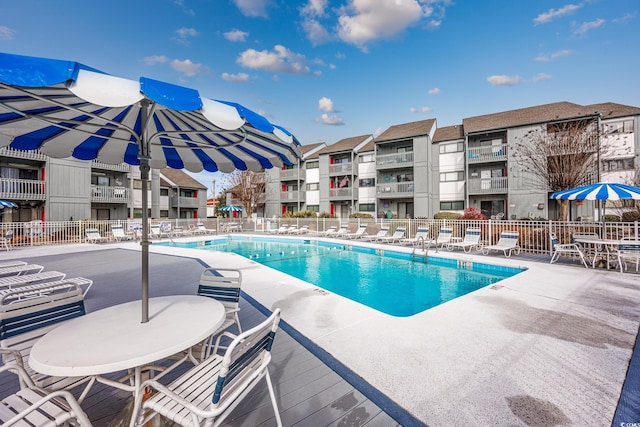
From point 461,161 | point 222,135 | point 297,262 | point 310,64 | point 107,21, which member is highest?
point 310,64

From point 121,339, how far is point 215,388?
919 millimetres

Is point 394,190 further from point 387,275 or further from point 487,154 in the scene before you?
point 387,275

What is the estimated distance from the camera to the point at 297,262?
12.0 metres

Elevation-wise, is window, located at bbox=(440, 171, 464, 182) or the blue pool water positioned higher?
window, located at bbox=(440, 171, 464, 182)

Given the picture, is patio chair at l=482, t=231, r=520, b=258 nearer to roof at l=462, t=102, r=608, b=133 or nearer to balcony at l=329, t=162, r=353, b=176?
roof at l=462, t=102, r=608, b=133

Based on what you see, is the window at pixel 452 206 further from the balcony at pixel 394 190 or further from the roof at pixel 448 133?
the roof at pixel 448 133

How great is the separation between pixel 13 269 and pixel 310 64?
22.0 m

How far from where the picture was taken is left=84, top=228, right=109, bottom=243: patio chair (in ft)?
52.6

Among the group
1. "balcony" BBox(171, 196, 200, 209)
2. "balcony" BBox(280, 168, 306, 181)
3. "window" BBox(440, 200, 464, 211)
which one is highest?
"balcony" BBox(280, 168, 306, 181)

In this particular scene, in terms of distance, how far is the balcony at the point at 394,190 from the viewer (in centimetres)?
2667

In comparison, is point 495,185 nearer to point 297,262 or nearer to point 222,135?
point 297,262

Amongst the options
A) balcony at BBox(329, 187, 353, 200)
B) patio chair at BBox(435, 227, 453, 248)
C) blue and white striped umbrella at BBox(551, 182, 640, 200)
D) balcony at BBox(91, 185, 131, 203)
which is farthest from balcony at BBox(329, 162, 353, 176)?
blue and white striped umbrella at BBox(551, 182, 640, 200)

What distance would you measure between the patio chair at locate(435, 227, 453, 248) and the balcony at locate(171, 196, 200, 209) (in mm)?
31449

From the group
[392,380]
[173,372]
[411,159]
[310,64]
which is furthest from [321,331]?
[411,159]
